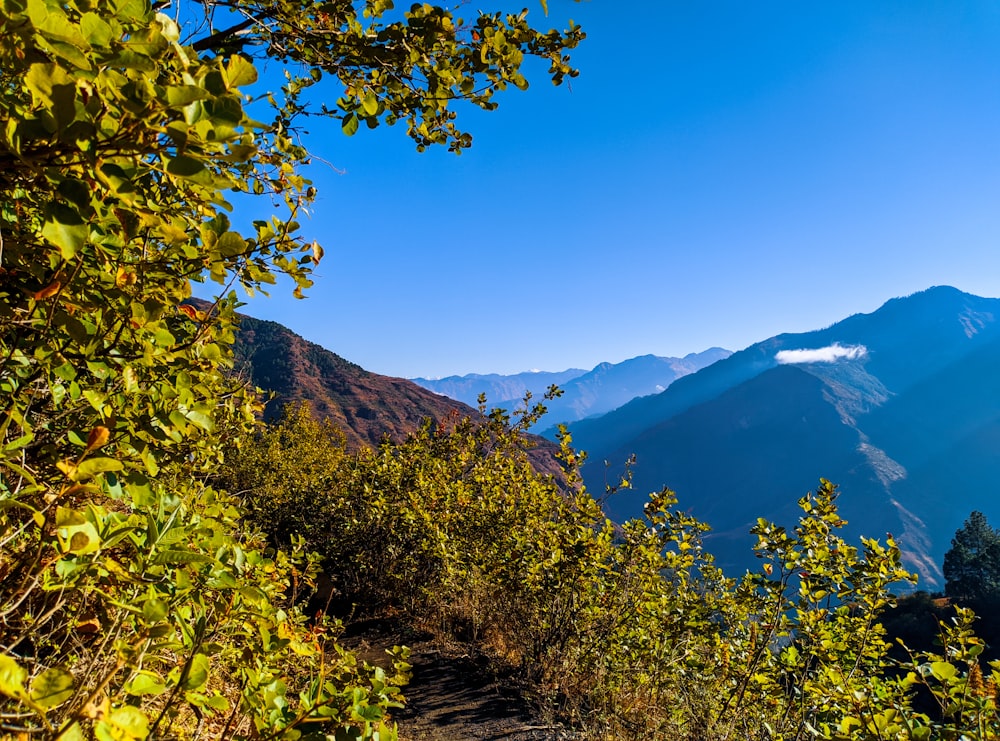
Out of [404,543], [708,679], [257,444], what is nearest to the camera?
[708,679]

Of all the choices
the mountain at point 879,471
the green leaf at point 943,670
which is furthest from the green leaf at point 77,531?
the mountain at point 879,471

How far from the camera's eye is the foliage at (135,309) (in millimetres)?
763

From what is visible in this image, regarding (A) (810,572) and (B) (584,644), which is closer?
(A) (810,572)

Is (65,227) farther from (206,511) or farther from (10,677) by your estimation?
(206,511)

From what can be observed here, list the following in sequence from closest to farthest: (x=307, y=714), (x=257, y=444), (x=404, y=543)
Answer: (x=307, y=714)
(x=404, y=543)
(x=257, y=444)

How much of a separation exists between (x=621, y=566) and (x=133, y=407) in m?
5.11

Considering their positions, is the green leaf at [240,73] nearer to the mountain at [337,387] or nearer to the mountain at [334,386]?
the mountain at [334,386]

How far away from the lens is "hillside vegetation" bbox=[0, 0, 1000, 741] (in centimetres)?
79

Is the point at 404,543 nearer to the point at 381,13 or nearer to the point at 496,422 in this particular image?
the point at 496,422

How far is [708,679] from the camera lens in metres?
4.38

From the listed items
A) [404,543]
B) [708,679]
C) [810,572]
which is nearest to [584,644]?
[708,679]

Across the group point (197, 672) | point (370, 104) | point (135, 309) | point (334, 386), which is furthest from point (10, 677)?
point (334, 386)

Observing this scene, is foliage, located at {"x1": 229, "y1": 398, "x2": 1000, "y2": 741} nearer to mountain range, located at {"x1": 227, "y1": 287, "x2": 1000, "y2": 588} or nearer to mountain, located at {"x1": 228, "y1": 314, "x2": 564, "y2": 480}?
mountain range, located at {"x1": 227, "y1": 287, "x2": 1000, "y2": 588}

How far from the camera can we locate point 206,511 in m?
2.41
